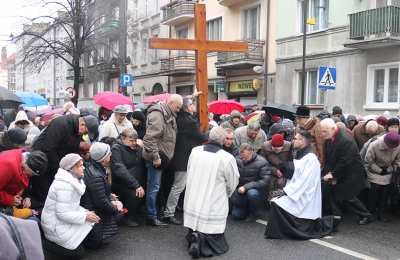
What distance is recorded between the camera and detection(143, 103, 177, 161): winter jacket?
7051 mm

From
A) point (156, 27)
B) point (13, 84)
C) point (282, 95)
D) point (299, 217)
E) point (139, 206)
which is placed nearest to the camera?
point (299, 217)

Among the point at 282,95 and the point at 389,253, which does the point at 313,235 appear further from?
the point at 282,95

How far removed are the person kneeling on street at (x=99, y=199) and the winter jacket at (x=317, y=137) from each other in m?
3.01

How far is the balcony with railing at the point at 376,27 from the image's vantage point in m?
16.5

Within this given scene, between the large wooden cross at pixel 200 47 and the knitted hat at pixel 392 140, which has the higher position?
the large wooden cross at pixel 200 47

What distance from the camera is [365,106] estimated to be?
705 inches

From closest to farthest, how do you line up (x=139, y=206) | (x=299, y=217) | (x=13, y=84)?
(x=299, y=217) < (x=139, y=206) < (x=13, y=84)

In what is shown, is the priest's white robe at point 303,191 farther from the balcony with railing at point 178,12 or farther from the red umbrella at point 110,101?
the balcony with railing at point 178,12

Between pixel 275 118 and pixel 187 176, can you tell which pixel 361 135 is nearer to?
pixel 275 118

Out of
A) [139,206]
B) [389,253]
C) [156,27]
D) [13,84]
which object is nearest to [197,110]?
[139,206]

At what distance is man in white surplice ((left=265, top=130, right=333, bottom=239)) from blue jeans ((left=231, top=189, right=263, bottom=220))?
0.89 m

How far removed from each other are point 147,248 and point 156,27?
2977 cm

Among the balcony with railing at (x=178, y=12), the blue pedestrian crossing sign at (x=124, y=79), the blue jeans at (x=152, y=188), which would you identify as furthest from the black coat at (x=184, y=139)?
the balcony with railing at (x=178, y=12)

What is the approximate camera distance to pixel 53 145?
6406 mm
